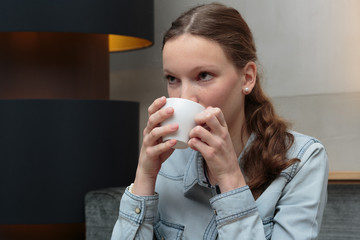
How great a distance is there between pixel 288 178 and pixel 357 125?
104 cm

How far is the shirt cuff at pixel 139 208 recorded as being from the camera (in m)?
1.10

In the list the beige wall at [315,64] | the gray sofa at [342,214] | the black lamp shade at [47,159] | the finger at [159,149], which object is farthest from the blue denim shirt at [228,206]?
the beige wall at [315,64]

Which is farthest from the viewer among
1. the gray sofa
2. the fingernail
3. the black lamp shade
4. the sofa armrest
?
the black lamp shade

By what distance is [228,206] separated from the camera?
1009 millimetres

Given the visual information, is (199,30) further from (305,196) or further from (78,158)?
(78,158)

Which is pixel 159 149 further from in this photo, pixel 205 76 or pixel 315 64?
pixel 315 64

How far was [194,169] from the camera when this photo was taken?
118cm

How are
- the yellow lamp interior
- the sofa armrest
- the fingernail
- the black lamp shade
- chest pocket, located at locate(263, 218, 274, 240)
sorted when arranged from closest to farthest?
the fingernail < chest pocket, located at locate(263, 218, 274, 240) < the sofa armrest < the black lamp shade < the yellow lamp interior

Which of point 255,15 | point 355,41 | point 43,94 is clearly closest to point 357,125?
point 355,41

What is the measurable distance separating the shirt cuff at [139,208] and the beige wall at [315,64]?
1.15 metres

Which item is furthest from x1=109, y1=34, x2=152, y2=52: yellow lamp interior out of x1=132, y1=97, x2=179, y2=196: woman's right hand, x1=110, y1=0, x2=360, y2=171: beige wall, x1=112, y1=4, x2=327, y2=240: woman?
x1=132, y1=97, x2=179, y2=196: woman's right hand

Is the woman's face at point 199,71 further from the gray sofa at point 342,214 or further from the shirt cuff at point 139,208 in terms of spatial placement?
the gray sofa at point 342,214

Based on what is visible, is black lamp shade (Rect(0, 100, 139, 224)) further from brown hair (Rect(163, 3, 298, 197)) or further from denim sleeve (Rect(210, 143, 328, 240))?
denim sleeve (Rect(210, 143, 328, 240))

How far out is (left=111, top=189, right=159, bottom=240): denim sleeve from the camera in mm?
1101
